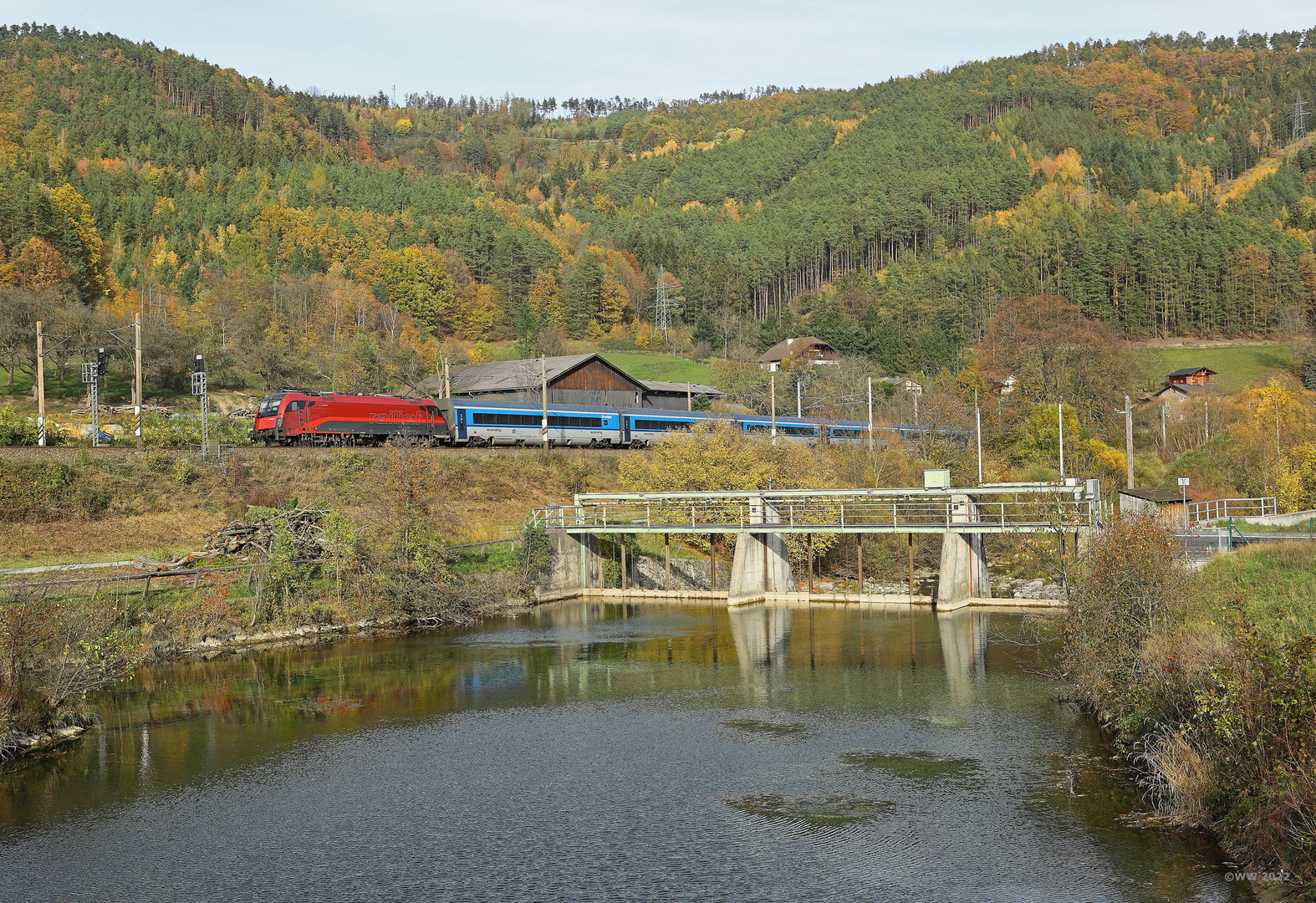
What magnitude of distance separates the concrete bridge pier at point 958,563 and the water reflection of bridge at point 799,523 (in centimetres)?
3

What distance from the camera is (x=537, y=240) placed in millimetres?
137125

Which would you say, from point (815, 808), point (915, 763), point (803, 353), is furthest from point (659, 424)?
point (815, 808)

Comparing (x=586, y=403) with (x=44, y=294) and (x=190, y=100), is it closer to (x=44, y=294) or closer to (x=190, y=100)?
(x=44, y=294)

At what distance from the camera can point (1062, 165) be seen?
593ft

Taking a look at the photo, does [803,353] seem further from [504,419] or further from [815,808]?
[815,808]

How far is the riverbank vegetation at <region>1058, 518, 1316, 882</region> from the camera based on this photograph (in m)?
11.9

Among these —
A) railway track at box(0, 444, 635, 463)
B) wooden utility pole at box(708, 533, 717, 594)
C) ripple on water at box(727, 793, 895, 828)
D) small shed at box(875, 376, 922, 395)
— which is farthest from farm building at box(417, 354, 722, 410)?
ripple on water at box(727, 793, 895, 828)

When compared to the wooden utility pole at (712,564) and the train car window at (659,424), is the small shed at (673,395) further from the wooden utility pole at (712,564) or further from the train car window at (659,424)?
the wooden utility pole at (712,564)

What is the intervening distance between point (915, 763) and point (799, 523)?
25451 mm

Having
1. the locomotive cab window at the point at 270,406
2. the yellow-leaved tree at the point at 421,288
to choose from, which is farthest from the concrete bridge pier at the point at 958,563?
the yellow-leaved tree at the point at 421,288

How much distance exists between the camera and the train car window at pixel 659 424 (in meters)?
67.1

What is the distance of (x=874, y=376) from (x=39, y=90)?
404ft

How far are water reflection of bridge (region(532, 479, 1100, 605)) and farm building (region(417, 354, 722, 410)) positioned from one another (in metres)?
28.0

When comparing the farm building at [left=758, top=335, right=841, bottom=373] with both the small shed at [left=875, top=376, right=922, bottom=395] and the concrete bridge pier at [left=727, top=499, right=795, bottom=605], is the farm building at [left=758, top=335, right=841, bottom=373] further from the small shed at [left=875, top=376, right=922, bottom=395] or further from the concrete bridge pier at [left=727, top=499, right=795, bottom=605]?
the concrete bridge pier at [left=727, top=499, right=795, bottom=605]
